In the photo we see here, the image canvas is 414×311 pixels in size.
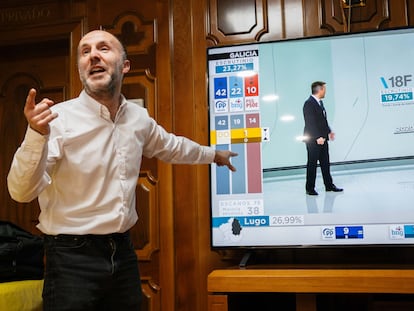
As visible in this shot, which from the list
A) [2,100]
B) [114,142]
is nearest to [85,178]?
[114,142]

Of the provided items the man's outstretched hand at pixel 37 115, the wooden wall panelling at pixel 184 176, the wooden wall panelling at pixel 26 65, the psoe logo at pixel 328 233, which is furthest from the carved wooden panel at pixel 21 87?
the psoe logo at pixel 328 233

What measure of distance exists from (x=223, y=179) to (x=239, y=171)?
3.3 inches

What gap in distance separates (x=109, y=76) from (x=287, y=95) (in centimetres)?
88

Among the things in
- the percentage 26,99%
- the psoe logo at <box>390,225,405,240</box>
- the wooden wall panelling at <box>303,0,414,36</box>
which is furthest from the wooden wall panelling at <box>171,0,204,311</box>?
the psoe logo at <box>390,225,405,240</box>

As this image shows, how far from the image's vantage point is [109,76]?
1.85 metres

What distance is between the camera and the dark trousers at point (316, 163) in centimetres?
228

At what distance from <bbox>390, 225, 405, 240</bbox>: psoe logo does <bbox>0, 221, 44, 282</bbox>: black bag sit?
58.2 inches

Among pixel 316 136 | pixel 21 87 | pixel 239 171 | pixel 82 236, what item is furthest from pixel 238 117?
pixel 21 87

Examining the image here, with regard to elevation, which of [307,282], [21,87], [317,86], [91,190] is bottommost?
[307,282]

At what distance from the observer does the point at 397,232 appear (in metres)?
2.16

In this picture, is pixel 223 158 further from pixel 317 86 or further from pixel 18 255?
pixel 18 255

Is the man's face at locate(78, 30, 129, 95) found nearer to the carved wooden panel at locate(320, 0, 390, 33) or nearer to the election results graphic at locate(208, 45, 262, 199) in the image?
the election results graphic at locate(208, 45, 262, 199)

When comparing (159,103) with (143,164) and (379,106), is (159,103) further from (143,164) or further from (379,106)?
(379,106)

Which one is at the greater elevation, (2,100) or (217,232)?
(2,100)
